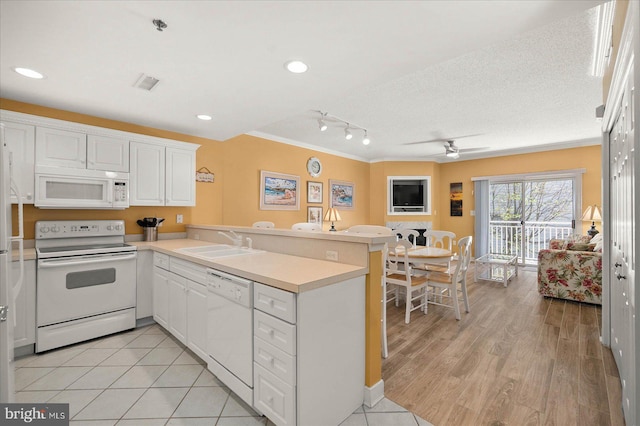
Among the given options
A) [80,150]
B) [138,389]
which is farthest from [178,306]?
[80,150]

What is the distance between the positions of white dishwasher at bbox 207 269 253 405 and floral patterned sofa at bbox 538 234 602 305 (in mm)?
4274

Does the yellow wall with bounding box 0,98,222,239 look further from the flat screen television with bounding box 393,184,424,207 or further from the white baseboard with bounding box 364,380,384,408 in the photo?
the flat screen television with bounding box 393,184,424,207

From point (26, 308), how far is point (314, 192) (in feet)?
14.0

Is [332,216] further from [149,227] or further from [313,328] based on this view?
[313,328]

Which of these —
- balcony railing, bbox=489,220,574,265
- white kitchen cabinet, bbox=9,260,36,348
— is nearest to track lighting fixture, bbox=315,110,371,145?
white kitchen cabinet, bbox=9,260,36,348

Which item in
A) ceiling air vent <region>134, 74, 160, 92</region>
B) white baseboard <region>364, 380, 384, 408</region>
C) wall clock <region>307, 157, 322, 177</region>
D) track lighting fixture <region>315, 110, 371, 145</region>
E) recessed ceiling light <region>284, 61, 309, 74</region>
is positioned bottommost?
white baseboard <region>364, 380, 384, 408</region>

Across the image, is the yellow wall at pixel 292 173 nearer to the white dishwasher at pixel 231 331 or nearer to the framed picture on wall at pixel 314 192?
the framed picture on wall at pixel 314 192

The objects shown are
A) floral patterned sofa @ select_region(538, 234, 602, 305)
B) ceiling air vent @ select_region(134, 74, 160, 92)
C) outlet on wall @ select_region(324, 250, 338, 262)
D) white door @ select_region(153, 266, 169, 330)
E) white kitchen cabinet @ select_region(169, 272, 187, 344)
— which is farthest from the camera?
floral patterned sofa @ select_region(538, 234, 602, 305)

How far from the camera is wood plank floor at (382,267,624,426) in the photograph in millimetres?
1796

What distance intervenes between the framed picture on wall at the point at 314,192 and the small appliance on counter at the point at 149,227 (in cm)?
281

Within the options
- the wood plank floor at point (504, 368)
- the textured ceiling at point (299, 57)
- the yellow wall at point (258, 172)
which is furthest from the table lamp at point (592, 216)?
the yellow wall at point (258, 172)

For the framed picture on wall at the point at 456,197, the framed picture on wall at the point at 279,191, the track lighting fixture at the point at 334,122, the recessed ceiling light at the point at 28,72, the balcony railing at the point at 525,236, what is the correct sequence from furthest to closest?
the framed picture on wall at the point at 456,197
the balcony railing at the point at 525,236
the framed picture on wall at the point at 279,191
the track lighting fixture at the point at 334,122
the recessed ceiling light at the point at 28,72

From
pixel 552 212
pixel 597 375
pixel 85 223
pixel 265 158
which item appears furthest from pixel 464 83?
pixel 552 212

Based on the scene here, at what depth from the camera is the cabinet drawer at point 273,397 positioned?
147cm
